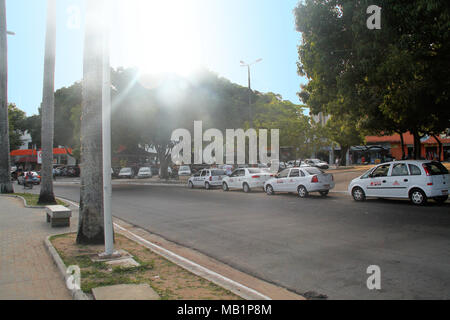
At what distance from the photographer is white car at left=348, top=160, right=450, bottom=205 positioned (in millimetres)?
12758

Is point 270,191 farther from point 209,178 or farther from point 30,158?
point 30,158

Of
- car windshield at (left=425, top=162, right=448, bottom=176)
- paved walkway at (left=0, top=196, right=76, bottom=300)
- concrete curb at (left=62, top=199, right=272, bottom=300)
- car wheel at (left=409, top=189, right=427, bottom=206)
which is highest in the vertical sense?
car windshield at (left=425, top=162, right=448, bottom=176)

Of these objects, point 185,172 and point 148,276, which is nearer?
point 148,276

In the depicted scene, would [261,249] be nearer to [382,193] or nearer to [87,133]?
[87,133]

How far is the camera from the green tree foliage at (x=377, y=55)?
10141mm

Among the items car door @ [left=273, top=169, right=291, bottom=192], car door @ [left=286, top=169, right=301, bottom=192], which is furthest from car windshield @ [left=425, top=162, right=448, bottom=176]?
→ car door @ [left=273, top=169, right=291, bottom=192]

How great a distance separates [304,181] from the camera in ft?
58.4

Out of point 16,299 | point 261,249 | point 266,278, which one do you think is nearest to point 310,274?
point 266,278

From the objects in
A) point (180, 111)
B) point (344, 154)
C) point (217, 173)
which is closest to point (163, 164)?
point (180, 111)

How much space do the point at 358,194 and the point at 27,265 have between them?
12363mm

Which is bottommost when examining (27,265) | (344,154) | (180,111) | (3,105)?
(27,265)

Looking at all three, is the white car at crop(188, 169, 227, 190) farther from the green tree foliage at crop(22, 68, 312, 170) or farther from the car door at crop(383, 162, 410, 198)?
the car door at crop(383, 162, 410, 198)

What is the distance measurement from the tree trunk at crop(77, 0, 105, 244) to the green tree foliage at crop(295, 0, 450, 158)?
7349 millimetres
